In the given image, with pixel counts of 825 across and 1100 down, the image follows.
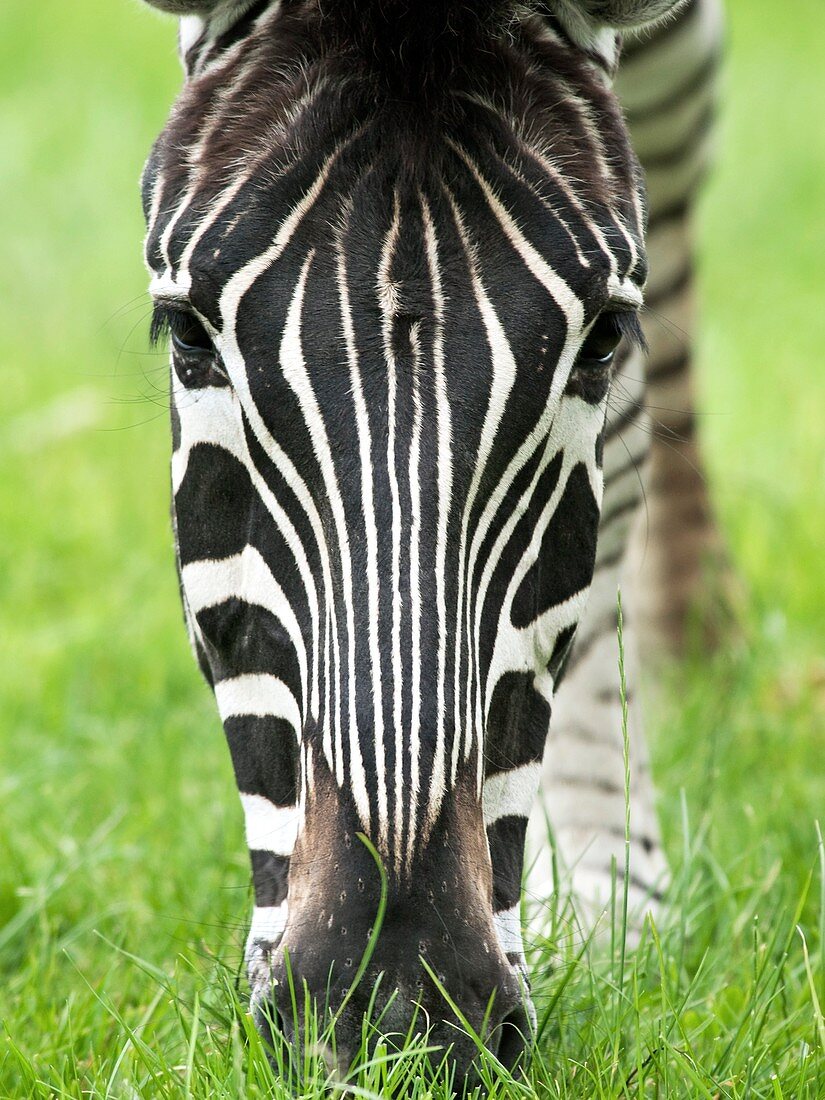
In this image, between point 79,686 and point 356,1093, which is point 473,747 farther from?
point 79,686

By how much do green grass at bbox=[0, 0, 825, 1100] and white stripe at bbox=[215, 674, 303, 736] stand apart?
57cm

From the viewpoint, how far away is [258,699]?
9.31ft

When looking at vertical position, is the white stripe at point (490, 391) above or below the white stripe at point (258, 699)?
above

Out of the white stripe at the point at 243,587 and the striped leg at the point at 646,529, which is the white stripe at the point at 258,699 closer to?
the white stripe at the point at 243,587

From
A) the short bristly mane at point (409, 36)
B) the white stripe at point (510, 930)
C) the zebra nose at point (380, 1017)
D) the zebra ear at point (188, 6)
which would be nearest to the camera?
the zebra nose at point (380, 1017)

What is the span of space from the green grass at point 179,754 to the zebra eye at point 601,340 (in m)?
1.02

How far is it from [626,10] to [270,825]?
198 cm

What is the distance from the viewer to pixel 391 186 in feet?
8.75

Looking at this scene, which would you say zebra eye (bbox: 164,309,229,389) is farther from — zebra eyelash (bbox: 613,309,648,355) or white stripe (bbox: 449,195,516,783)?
zebra eyelash (bbox: 613,309,648,355)

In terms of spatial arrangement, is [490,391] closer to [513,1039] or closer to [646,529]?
[513,1039]

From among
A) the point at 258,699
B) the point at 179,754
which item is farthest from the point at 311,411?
the point at 179,754

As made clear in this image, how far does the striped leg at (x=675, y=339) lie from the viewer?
5590mm

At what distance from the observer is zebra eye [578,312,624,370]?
2.80 m

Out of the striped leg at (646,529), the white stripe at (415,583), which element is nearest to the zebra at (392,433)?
the white stripe at (415,583)
